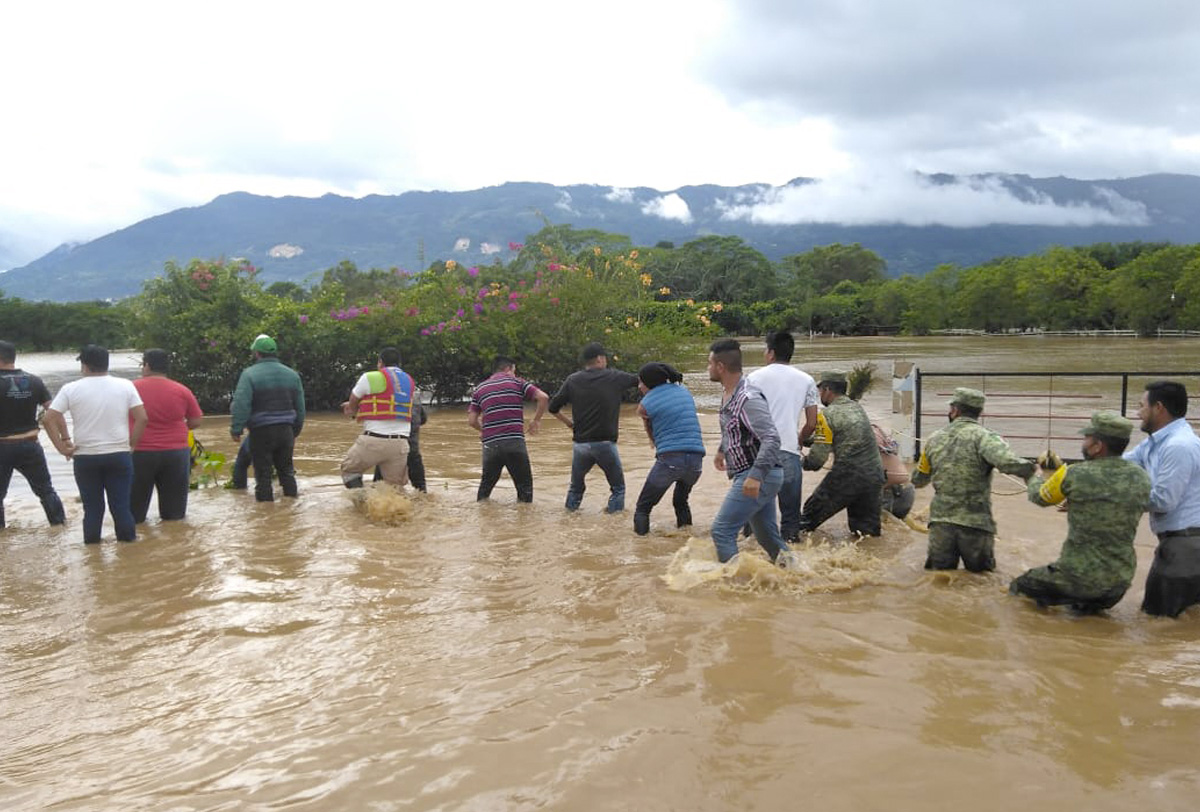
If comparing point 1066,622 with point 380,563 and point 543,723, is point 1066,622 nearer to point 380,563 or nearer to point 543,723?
point 543,723

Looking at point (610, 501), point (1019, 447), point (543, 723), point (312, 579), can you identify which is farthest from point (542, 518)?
point (1019, 447)

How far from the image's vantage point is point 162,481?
28.7ft

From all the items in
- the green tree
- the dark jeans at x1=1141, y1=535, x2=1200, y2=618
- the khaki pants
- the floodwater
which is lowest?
the floodwater

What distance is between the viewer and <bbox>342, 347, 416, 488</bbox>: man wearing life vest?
931cm

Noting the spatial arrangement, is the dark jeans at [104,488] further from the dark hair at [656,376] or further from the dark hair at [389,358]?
the dark hair at [656,376]

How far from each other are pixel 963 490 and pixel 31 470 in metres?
8.35

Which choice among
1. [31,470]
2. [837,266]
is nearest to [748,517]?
[31,470]

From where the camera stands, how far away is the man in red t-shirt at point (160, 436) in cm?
841

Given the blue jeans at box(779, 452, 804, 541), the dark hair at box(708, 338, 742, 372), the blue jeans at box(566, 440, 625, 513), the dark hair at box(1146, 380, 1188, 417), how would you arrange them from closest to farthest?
the dark hair at box(1146, 380, 1188, 417) → the dark hair at box(708, 338, 742, 372) → the blue jeans at box(779, 452, 804, 541) → the blue jeans at box(566, 440, 625, 513)

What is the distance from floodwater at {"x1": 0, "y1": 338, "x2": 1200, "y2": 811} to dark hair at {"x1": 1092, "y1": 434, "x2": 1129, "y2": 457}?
1.07 m

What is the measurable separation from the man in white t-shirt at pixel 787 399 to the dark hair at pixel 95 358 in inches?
224

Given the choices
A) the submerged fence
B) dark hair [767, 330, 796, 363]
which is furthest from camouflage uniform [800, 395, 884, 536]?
the submerged fence

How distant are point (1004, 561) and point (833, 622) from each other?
256cm

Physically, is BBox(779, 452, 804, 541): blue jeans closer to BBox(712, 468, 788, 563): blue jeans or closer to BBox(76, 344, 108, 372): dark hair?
BBox(712, 468, 788, 563): blue jeans
